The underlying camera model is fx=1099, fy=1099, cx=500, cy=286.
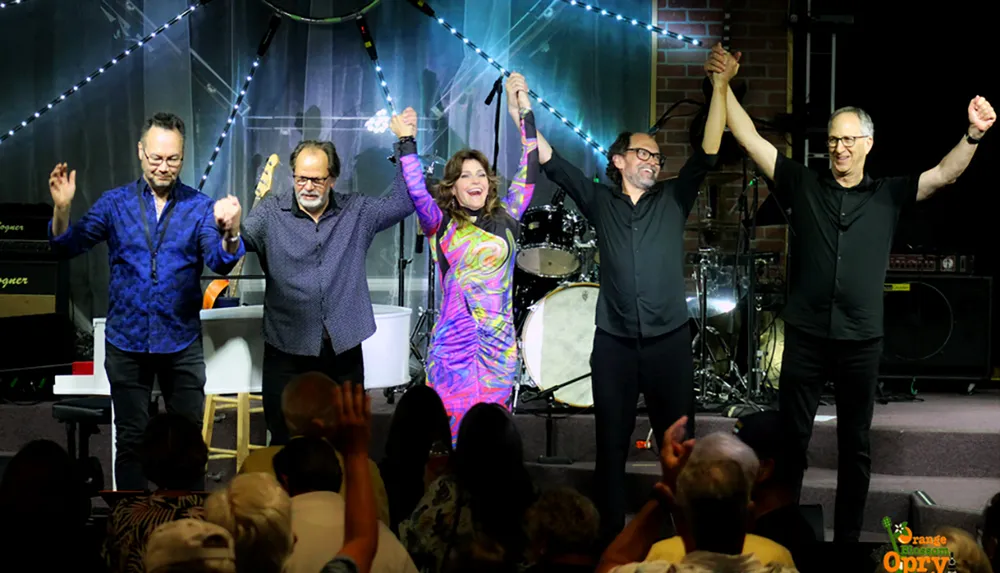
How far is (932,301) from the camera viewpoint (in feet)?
21.9

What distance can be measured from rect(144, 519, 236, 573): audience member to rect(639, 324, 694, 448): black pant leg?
244cm

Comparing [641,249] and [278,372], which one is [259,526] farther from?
[641,249]

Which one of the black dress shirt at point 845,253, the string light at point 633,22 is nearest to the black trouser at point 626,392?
the black dress shirt at point 845,253

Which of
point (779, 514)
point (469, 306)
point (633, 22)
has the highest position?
point (633, 22)

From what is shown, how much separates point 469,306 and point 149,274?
1.21 metres

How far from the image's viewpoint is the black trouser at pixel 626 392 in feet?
13.5

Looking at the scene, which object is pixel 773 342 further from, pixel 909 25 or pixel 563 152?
pixel 909 25

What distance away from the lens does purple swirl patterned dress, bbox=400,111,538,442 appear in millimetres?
4035

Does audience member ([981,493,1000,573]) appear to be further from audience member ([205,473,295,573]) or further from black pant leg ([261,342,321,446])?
black pant leg ([261,342,321,446])

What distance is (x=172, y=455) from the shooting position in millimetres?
2537

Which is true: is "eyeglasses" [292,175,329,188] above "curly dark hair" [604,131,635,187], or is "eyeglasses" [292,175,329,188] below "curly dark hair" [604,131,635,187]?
below

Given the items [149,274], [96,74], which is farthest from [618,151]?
[96,74]

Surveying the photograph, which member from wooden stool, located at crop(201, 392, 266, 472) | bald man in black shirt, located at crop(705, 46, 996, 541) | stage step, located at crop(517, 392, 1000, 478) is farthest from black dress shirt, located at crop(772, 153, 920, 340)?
wooden stool, located at crop(201, 392, 266, 472)

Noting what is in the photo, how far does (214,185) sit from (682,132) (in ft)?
10.1
